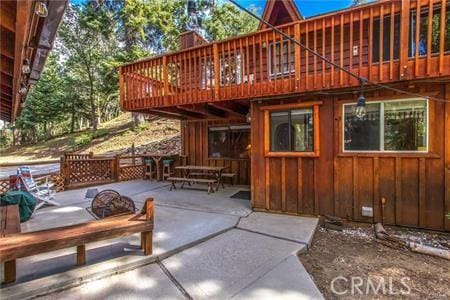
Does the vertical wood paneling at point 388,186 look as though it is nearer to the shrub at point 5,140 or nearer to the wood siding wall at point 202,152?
the wood siding wall at point 202,152

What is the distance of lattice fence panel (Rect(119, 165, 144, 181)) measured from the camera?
9002mm

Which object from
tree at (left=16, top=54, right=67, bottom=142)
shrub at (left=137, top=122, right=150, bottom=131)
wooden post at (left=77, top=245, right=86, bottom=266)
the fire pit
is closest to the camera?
wooden post at (left=77, top=245, right=86, bottom=266)

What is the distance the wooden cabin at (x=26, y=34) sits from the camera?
1982 millimetres

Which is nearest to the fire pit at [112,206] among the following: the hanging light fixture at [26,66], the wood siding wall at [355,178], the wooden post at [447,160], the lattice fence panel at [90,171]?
the hanging light fixture at [26,66]

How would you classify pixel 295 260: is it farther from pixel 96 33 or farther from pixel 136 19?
pixel 96 33

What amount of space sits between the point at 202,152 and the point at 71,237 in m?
6.29

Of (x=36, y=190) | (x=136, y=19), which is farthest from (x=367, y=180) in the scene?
(x=136, y=19)

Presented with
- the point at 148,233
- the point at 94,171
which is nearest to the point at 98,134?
the point at 94,171

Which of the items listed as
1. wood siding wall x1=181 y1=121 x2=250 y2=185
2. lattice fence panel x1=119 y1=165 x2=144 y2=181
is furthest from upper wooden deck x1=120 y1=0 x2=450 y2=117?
lattice fence panel x1=119 y1=165 x2=144 y2=181

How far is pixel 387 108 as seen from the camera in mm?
4219

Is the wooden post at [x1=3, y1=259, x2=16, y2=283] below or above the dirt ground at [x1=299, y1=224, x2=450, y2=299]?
above

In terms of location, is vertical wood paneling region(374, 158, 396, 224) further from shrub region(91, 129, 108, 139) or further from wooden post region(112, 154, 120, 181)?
→ shrub region(91, 129, 108, 139)

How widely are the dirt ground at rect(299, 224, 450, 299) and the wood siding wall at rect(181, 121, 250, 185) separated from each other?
4081mm

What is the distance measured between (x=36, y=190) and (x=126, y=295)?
15.3 ft
